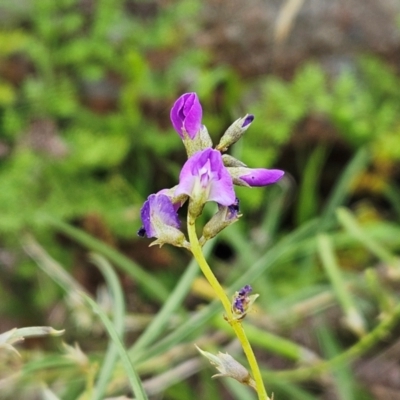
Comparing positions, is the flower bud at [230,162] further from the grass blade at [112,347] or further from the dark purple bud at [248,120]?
the grass blade at [112,347]

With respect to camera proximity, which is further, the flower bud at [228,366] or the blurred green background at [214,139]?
the blurred green background at [214,139]

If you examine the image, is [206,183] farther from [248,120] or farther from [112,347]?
[112,347]

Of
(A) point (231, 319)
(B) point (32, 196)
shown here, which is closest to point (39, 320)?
Result: (B) point (32, 196)

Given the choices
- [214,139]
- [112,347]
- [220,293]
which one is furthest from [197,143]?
[214,139]

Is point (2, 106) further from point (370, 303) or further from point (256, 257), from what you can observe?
point (370, 303)

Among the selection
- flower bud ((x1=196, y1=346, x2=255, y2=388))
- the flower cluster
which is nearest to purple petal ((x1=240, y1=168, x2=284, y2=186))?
the flower cluster

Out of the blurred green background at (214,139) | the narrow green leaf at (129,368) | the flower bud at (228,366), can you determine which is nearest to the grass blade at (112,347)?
the narrow green leaf at (129,368)

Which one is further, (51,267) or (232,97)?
(232,97)
